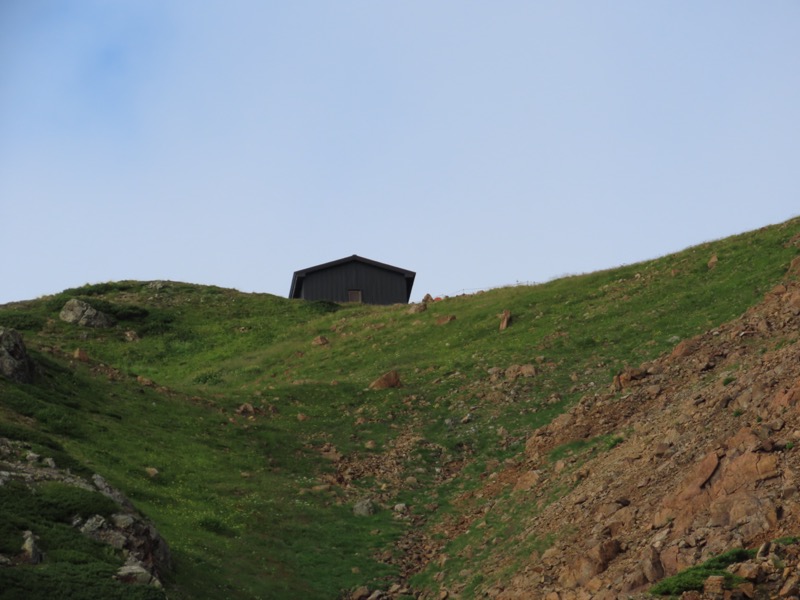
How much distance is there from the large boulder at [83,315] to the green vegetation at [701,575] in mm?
63681

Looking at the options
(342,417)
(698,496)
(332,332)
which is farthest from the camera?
(332,332)

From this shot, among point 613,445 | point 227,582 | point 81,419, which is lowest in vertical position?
point 227,582

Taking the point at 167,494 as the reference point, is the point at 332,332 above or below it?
above

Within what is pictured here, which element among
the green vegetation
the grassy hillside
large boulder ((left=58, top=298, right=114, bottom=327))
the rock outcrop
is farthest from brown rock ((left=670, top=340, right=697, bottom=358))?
large boulder ((left=58, top=298, right=114, bottom=327))

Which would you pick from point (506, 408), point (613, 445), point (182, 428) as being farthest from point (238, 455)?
point (613, 445)

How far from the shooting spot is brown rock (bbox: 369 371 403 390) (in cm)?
5344

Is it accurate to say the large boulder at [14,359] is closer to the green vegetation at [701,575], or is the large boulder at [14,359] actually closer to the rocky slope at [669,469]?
the rocky slope at [669,469]

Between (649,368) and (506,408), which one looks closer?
(649,368)

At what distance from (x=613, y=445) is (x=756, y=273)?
20945mm

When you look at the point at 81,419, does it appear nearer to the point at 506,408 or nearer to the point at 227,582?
the point at 227,582

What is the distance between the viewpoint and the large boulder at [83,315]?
3051 inches

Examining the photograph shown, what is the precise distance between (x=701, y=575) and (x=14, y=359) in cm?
3205

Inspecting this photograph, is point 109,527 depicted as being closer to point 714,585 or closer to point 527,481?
point 527,481

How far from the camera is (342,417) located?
50.4 metres
